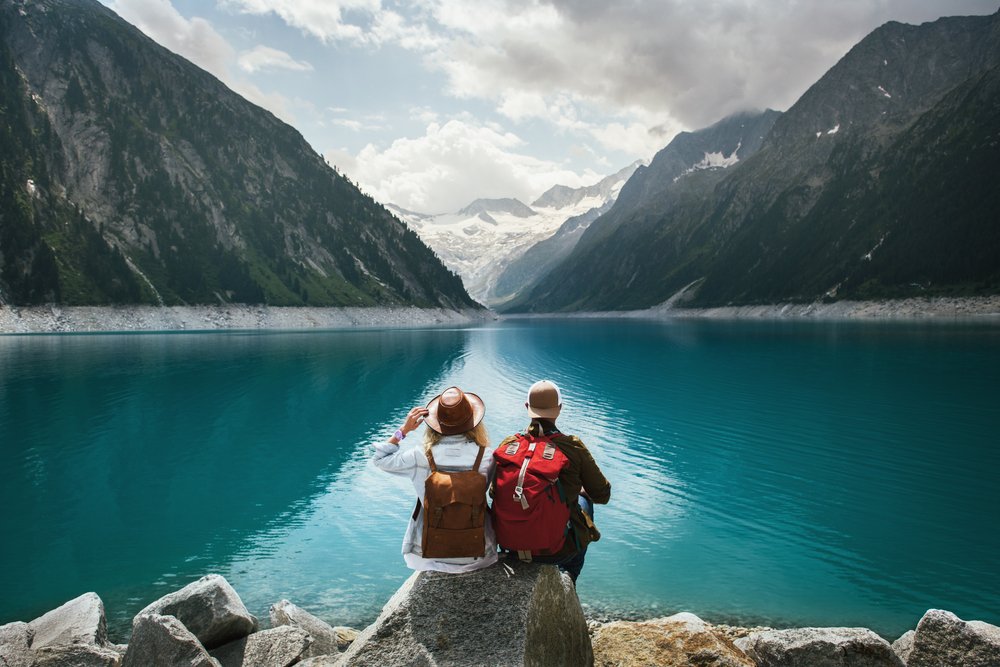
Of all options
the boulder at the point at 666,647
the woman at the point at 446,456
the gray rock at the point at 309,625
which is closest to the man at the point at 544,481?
the woman at the point at 446,456

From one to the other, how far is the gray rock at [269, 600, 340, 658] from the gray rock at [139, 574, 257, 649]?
60 centimetres

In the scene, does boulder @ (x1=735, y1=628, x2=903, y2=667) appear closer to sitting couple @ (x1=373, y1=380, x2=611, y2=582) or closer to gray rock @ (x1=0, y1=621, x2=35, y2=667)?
sitting couple @ (x1=373, y1=380, x2=611, y2=582)

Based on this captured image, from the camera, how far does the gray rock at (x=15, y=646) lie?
8.18 meters

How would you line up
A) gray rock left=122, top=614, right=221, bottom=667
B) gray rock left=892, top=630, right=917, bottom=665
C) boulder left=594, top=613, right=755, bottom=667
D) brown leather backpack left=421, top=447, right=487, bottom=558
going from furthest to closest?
1. gray rock left=892, top=630, right=917, bottom=665
2. gray rock left=122, top=614, right=221, bottom=667
3. boulder left=594, top=613, right=755, bottom=667
4. brown leather backpack left=421, top=447, right=487, bottom=558

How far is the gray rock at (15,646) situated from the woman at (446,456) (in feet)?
20.3

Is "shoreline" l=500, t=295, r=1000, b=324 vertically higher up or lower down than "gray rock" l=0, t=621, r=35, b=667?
higher up

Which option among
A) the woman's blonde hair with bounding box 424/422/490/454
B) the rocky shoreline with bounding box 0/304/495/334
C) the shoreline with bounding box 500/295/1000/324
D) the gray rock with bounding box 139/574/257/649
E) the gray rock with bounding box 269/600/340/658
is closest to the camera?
the woman's blonde hair with bounding box 424/422/490/454

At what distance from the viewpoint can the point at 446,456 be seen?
6.39 meters

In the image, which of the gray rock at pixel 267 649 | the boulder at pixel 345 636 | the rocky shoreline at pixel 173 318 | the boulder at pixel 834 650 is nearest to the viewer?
the boulder at pixel 834 650

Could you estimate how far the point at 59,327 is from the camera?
125 metres

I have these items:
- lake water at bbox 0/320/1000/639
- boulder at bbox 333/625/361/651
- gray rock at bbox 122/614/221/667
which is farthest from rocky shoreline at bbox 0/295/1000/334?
gray rock at bbox 122/614/221/667

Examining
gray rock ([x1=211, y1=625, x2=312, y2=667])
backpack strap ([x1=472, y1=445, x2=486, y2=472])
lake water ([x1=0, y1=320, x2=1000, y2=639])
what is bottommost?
lake water ([x1=0, y1=320, x2=1000, y2=639])

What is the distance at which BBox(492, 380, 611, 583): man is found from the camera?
6398 millimetres

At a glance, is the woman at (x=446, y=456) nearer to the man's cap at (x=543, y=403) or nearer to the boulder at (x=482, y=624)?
the boulder at (x=482, y=624)
